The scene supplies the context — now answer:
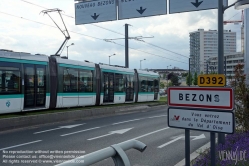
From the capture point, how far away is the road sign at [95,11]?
1639cm

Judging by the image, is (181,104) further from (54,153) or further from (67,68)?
(67,68)

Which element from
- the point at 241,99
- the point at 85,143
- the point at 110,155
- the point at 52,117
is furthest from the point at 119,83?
the point at 110,155

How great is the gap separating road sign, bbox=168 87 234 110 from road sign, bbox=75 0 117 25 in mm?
12491

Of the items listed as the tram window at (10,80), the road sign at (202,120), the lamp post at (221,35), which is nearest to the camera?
the road sign at (202,120)

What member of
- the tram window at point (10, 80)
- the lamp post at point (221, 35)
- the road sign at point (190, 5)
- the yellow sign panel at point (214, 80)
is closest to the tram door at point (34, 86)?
the tram window at point (10, 80)

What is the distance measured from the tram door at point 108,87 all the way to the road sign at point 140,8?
302 inches

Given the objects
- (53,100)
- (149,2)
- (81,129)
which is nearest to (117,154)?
(81,129)

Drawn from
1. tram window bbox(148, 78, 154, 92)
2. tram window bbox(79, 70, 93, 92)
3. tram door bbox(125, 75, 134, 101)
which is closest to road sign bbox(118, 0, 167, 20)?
tram window bbox(79, 70, 93, 92)

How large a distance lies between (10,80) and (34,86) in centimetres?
156

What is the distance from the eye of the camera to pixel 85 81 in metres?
20.5

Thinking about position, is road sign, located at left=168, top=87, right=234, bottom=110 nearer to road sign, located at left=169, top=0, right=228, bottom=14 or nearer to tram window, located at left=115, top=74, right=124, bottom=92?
road sign, located at left=169, top=0, right=228, bottom=14

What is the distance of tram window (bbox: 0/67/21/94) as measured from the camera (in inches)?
559

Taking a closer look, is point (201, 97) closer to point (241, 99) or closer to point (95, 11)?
point (241, 99)

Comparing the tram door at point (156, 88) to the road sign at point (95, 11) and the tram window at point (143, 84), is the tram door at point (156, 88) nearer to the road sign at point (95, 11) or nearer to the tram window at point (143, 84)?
the tram window at point (143, 84)
